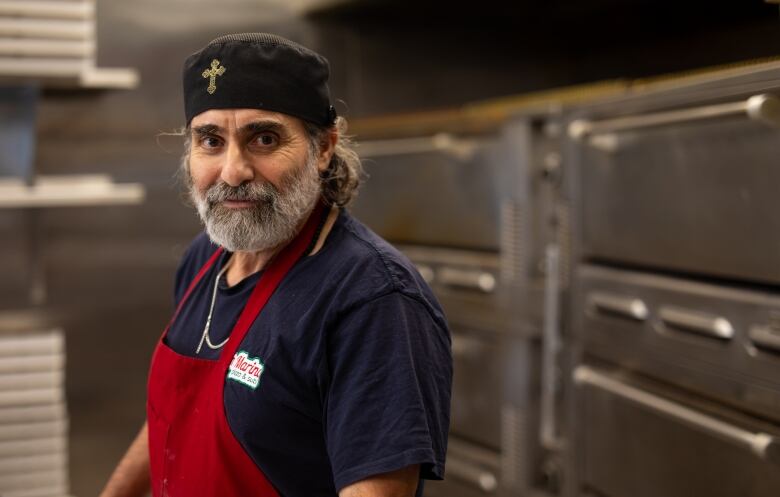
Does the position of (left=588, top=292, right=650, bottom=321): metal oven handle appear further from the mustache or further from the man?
the mustache

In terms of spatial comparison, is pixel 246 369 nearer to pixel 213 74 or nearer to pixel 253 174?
pixel 253 174

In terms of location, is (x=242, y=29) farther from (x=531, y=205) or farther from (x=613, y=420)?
(x=613, y=420)

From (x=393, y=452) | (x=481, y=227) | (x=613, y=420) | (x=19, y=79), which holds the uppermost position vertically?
(x=19, y=79)

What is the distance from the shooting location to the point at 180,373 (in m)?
1.39

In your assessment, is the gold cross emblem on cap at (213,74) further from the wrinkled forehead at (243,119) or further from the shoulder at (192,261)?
the shoulder at (192,261)

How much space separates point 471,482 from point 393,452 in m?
1.46

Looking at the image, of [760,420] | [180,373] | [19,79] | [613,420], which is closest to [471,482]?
[613,420]

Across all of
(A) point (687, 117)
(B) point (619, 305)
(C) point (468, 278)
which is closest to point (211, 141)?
(A) point (687, 117)

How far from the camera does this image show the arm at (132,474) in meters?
1.61

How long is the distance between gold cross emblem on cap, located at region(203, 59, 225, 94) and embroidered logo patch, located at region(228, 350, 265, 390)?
39 centimetres

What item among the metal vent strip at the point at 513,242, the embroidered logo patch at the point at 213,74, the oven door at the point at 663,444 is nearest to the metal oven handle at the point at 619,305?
the oven door at the point at 663,444

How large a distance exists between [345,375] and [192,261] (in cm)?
57

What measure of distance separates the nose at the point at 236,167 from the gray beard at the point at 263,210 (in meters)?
0.02

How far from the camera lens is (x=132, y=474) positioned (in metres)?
1.62
